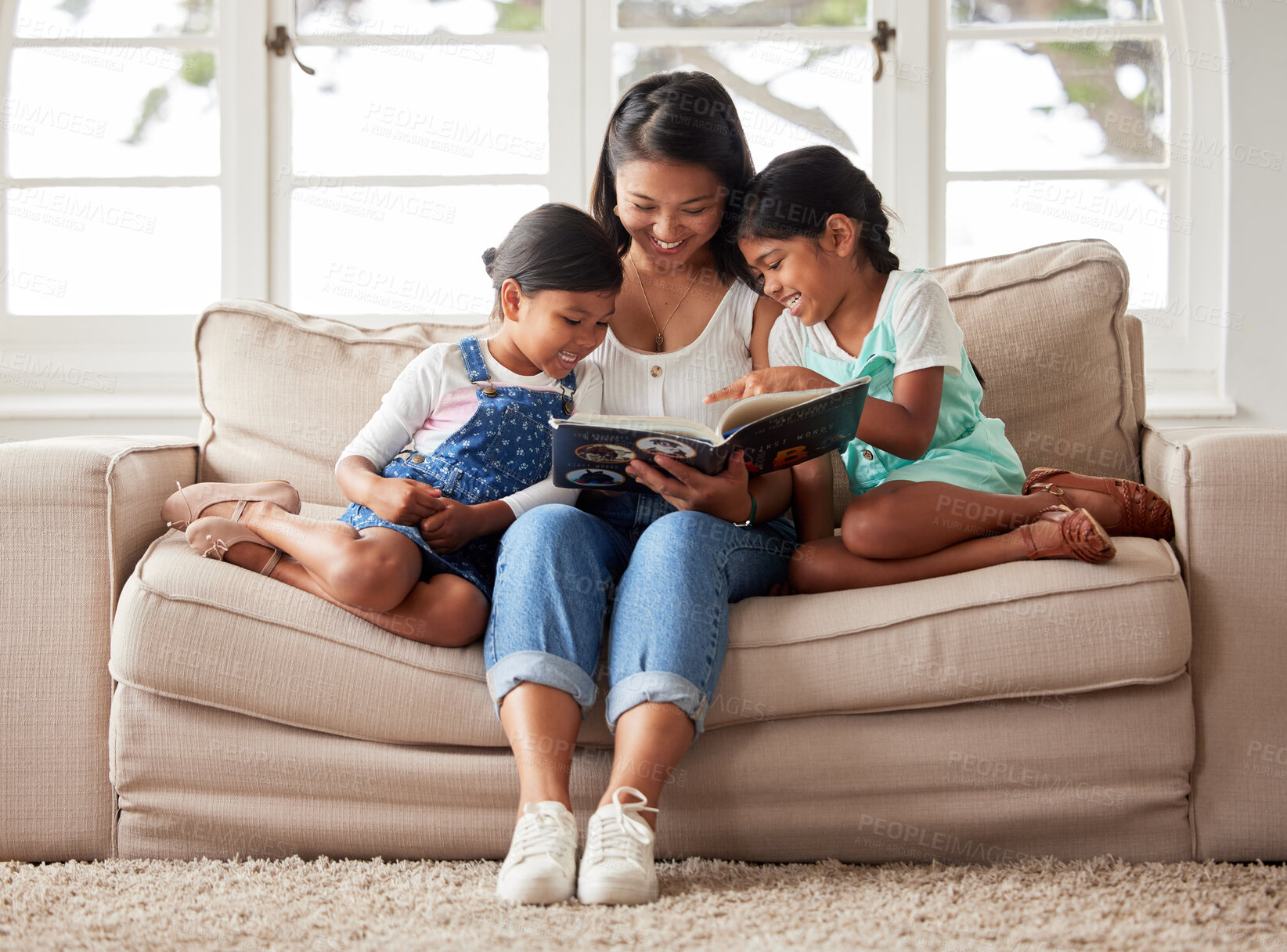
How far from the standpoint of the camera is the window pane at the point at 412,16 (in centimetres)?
276

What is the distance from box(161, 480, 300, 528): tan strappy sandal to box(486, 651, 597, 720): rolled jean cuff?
55cm

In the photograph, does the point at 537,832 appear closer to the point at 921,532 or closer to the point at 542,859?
the point at 542,859

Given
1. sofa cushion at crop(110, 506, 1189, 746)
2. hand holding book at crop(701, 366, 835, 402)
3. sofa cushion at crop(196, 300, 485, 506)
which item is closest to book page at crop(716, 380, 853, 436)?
hand holding book at crop(701, 366, 835, 402)

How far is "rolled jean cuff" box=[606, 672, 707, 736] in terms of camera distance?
1.21 metres

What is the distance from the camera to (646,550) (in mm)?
1337

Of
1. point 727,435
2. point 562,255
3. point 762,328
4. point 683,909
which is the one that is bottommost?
point 683,909

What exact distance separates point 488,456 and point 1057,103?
2.03 metres

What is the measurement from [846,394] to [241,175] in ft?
6.85

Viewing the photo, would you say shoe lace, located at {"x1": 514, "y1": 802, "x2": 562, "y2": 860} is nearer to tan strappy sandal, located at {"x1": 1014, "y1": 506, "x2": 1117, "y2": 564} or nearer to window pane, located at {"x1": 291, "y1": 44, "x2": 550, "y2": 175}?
Answer: tan strappy sandal, located at {"x1": 1014, "y1": 506, "x2": 1117, "y2": 564}

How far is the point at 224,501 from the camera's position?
157 centimetres

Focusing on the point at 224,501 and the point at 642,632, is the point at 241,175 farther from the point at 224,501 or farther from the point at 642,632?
the point at 642,632

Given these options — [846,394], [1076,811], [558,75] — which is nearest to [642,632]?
[846,394]

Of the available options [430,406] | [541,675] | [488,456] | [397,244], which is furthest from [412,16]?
[541,675]

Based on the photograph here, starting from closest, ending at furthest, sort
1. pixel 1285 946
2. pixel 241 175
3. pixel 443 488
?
pixel 1285 946, pixel 443 488, pixel 241 175
